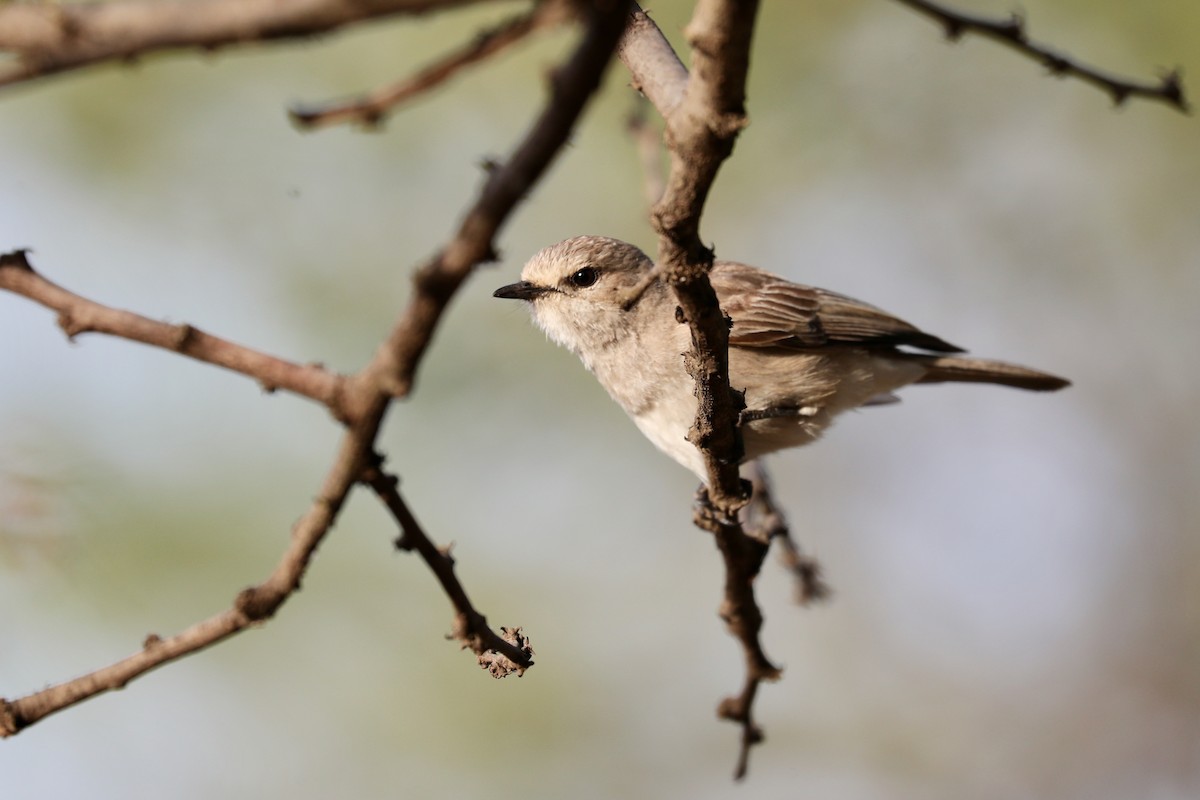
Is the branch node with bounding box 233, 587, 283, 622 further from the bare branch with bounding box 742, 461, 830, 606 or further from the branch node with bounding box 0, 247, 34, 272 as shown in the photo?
the bare branch with bounding box 742, 461, 830, 606

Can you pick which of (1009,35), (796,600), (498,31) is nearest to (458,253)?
(498,31)

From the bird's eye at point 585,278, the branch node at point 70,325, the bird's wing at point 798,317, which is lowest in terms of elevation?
the branch node at point 70,325

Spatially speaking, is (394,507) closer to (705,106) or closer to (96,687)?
(96,687)

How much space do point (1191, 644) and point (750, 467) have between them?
489 centimetres

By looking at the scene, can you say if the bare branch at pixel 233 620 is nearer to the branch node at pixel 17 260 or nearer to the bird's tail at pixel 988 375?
the branch node at pixel 17 260

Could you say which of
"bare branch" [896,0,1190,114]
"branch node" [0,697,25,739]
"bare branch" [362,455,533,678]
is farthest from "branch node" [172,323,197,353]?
"bare branch" [896,0,1190,114]

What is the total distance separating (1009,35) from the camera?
7.10 ft

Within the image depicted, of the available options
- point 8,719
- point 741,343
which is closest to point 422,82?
point 8,719

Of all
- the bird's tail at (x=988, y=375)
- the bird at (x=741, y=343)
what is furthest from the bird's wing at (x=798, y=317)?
the bird's tail at (x=988, y=375)

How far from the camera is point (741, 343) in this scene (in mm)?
5547

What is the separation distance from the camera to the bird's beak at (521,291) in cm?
552

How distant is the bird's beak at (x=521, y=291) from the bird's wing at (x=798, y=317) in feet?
2.84

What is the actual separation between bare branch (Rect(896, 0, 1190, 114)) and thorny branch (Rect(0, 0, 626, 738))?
2.56ft

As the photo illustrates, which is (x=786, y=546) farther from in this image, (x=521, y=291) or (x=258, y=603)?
(x=258, y=603)
